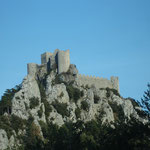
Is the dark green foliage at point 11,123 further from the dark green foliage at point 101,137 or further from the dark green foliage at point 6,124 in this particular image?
the dark green foliage at point 101,137

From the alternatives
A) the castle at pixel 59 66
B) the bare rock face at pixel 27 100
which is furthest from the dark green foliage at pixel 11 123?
the castle at pixel 59 66

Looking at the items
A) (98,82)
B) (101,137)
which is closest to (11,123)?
(101,137)

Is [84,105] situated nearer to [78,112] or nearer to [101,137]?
[78,112]

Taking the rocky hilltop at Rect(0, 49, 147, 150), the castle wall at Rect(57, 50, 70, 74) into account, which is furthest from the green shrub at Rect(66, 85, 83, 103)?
the castle wall at Rect(57, 50, 70, 74)

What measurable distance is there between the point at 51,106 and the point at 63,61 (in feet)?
45.3

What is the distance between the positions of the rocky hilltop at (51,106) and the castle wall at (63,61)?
2.35ft

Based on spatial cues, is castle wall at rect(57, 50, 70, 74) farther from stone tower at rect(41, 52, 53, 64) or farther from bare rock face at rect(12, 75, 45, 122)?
bare rock face at rect(12, 75, 45, 122)

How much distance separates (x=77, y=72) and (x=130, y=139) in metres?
45.2

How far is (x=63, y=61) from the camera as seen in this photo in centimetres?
8906

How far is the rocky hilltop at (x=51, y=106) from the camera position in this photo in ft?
222

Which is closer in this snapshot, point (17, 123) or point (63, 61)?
point (17, 123)

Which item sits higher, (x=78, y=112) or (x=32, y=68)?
(x=32, y=68)

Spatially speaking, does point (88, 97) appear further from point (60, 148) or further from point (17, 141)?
point (60, 148)

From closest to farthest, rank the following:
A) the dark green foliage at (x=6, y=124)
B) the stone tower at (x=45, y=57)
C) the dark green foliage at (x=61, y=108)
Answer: the dark green foliage at (x=6, y=124), the dark green foliage at (x=61, y=108), the stone tower at (x=45, y=57)
